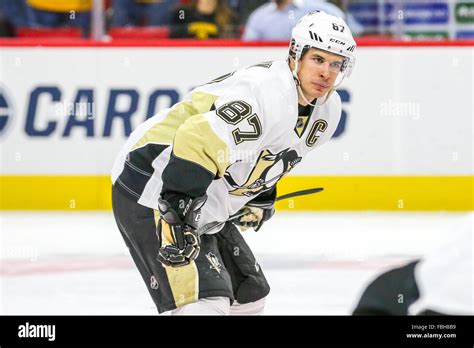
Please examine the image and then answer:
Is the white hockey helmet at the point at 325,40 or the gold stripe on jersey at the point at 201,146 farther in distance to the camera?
the white hockey helmet at the point at 325,40

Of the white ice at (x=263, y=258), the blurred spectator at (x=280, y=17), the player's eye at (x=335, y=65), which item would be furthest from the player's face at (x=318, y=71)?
the blurred spectator at (x=280, y=17)

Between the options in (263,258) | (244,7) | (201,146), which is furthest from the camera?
(244,7)

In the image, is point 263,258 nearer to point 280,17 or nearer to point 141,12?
point 280,17

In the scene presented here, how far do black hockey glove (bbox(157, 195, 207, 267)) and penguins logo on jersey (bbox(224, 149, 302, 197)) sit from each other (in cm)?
24

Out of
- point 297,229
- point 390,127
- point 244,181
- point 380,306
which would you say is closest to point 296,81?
point 244,181

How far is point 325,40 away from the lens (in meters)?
3.43

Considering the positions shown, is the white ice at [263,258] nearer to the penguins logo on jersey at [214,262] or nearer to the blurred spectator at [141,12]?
the penguins logo on jersey at [214,262]

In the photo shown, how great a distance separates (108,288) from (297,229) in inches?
71.1

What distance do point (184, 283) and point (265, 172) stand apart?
0.43 metres

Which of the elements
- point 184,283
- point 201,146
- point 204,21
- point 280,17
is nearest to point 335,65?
point 201,146

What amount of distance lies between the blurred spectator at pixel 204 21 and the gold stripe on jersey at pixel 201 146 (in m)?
4.73

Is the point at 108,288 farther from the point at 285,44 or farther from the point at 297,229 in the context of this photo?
the point at 285,44

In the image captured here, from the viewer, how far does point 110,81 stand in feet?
25.0

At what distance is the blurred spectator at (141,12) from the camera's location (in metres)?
8.60
